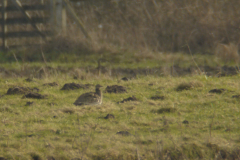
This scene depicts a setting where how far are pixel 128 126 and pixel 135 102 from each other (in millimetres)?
1177

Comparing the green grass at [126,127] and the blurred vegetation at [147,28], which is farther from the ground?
the green grass at [126,127]

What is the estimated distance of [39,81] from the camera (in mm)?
7711

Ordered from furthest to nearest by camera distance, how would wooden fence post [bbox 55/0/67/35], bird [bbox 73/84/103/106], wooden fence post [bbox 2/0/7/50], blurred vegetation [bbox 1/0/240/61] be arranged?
wooden fence post [bbox 55/0/67/35], wooden fence post [bbox 2/0/7/50], blurred vegetation [bbox 1/0/240/61], bird [bbox 73/84/103/106]

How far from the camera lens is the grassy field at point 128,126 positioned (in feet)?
11.5

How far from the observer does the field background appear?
357 centimetres

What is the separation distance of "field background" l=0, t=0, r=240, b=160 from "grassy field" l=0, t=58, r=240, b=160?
12mm

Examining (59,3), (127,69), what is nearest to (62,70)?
(127,69)

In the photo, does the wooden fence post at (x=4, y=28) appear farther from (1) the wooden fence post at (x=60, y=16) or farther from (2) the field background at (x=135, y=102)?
(1) the wooden fence post at (x=60, y=16)

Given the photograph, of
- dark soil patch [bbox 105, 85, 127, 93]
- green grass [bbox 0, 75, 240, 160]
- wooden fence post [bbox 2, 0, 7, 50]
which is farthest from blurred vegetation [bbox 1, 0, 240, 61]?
green grass [bbox 0, 75, 240, 160]

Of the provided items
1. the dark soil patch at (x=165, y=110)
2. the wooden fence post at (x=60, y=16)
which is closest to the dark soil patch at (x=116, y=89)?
the dark soil patch at (x=165, y=110)

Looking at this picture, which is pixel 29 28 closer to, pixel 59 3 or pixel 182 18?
pixel 59 3

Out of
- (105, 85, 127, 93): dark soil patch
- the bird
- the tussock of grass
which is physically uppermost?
the bird

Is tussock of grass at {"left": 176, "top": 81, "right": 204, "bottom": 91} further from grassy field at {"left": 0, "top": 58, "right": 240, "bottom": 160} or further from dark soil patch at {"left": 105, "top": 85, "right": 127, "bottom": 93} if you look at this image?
dark soil patch at {"left": 105, "top": 85, "right": 127, "bottom": 93}

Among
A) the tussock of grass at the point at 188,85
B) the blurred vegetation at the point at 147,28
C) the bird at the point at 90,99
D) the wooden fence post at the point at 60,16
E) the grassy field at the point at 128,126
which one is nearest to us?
the grassy field at the point at 128,126
